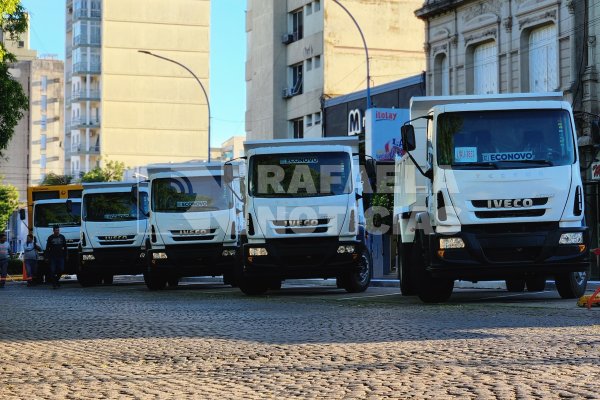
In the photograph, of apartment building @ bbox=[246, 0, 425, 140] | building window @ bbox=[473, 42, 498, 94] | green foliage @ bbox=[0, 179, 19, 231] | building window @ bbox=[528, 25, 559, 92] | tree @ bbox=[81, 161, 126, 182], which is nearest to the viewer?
building window @ bbox=[528, 25, 559, 92]

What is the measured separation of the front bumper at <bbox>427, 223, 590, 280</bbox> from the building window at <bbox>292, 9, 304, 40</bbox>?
48.1 m

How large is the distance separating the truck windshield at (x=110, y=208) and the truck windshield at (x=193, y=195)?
5.64m

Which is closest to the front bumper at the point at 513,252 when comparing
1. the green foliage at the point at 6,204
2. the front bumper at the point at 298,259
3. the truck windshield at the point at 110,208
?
the front bumper at the point at 298,259

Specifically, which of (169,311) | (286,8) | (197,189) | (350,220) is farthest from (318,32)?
(169,311)

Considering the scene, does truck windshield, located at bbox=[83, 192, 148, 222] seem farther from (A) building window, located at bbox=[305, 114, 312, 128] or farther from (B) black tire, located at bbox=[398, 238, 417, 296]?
(A) building window, located at bbox=[305, 114, 312, 128]

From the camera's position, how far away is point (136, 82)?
12069 cm

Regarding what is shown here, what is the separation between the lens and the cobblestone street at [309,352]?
8.18 m

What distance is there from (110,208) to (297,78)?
32912mm

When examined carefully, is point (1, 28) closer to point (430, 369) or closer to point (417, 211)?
point (417, 211)

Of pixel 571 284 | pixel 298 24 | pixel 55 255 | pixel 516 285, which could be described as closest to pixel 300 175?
pixel 516 285

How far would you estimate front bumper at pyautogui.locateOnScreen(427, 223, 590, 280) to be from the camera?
16.9 m

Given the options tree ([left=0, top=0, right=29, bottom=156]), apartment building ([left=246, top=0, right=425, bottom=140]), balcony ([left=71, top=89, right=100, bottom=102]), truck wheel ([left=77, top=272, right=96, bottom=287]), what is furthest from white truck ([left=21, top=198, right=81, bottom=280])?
balcony ([left=71, top=89, right=100, bottom=102])

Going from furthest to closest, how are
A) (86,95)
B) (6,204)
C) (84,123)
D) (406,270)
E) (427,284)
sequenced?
1. (84,123)
2. (86,95)
3. (6,204)
4. (406,270)
5. (427,284)

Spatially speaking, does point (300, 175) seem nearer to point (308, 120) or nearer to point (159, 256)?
point (159, 256)
